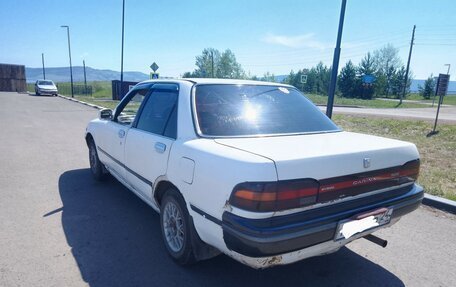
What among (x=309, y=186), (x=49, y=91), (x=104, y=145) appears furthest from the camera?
(x=49, y=91)

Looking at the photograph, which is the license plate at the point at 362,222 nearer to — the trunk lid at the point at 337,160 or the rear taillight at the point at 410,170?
the trunk lid at the point at 337,160

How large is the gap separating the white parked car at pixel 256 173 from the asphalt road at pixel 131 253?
12.6 inches

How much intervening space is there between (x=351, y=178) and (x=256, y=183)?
797mm

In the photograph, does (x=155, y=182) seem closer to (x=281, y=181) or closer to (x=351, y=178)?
(x=281, y=181)

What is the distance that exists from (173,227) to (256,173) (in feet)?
4.45

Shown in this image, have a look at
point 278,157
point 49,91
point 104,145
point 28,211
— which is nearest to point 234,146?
point 278,157

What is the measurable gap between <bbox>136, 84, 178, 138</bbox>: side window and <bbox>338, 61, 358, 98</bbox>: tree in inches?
2333

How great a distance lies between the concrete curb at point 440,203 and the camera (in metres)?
4.22

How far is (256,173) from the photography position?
1969 millimetres

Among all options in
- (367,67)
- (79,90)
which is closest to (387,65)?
(367,67)

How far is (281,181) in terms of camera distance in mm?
1991

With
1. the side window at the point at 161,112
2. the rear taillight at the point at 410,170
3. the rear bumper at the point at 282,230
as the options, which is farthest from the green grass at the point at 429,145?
the side window at the point at 161,112

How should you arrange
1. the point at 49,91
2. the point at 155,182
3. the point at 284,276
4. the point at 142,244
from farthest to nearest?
the point at 49,91 → the point at 142,244 → the point at 155,182 → the point at 284,276

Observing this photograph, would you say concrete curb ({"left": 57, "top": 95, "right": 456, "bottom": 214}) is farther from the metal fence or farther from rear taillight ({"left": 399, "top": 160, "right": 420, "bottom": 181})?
the metal fence
